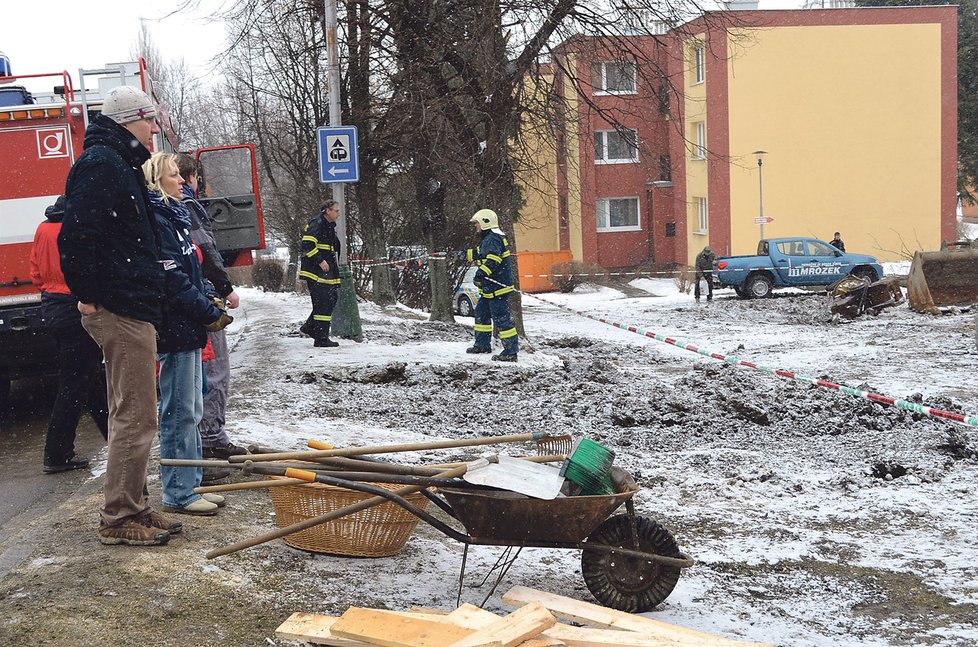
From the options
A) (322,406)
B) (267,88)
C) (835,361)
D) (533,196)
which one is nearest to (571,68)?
(835,361)

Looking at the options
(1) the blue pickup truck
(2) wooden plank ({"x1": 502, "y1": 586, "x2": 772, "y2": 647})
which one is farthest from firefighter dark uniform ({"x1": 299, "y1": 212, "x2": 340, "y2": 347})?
(1) the blue pickup truck

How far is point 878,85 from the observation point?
37.8 meters

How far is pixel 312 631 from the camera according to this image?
13.3 feet

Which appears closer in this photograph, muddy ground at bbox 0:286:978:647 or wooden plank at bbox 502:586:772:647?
wooden plank at bbox 502:586:772:647

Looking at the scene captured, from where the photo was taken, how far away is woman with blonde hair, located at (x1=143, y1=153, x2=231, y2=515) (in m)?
5.18

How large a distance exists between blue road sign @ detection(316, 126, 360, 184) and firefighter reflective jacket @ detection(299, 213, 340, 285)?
3.90ft

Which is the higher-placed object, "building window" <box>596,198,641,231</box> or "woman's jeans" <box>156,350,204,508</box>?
"building window" <box>596,198,641,231</box>

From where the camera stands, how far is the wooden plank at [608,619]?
400 cm

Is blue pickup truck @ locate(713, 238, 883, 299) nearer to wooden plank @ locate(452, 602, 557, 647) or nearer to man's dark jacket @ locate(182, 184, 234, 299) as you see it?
man's dark jacket @ locate(182, 184, 234, 299)

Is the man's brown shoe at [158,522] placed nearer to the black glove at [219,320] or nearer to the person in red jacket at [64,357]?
the black glove at [219,320]

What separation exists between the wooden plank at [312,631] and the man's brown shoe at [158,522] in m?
1.19

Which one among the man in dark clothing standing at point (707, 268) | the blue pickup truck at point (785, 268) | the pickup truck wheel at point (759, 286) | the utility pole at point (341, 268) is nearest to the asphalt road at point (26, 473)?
the utility pole at point (341, 268)

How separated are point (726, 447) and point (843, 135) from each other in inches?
1265

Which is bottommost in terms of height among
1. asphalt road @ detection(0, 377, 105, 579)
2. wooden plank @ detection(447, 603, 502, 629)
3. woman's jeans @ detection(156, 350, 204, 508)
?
asphalt road @ detection(0, 377, 105, 579)
